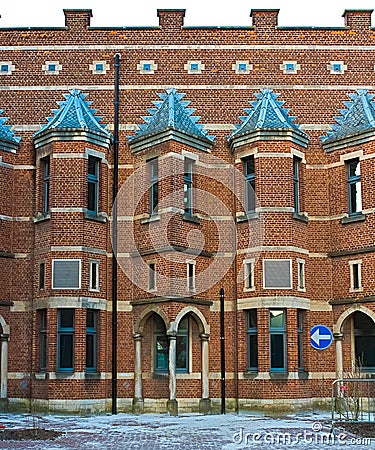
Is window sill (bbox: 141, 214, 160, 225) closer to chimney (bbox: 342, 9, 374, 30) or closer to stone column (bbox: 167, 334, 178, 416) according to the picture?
stone column (bbox: 167, 334, 178, 416)

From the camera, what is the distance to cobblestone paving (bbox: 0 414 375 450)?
13.5 m

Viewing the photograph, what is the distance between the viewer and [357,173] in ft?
69.9

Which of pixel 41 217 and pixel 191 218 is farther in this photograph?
pixel 41 217

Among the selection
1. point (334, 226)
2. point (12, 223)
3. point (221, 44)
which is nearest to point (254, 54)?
point (221, 44)

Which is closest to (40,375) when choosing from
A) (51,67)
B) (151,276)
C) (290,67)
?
(151,276)

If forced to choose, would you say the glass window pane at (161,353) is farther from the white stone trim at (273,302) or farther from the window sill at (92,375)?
the white stone trim at (273,302)

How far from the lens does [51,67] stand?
22.8 metres

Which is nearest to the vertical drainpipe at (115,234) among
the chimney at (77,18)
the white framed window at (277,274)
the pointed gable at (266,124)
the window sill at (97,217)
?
the window sill at (97,217)

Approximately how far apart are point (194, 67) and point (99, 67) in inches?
119

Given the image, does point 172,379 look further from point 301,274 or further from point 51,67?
point 51,67

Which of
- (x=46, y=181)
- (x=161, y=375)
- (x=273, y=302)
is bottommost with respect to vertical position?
(x=161, y=375)

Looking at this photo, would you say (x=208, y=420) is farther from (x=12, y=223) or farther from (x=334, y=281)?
(x=12, y=223)

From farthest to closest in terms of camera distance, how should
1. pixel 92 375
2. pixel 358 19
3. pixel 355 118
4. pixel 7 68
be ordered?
pixel 358 19 → pixel 7 68 → pixel 355 118 → pixel 92 375

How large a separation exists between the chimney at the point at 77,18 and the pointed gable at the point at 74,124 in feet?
7.33
